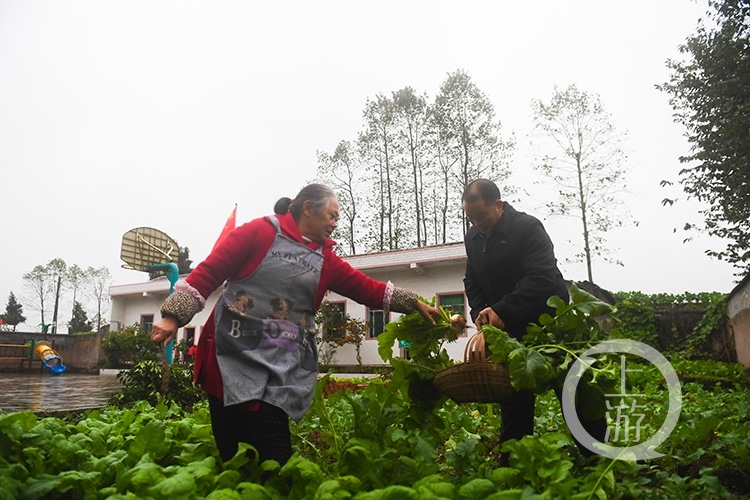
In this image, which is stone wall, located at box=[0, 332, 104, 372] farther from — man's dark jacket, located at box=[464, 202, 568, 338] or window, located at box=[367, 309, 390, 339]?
man's dark jacket, located at box=[464, 202, 568, 338]

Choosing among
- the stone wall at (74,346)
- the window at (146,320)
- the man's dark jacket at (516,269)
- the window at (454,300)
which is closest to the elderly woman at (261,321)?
the man's dark jacket at (516,269)

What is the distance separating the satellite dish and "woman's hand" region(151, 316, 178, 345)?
17.7 metres

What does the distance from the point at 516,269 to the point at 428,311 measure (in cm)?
52

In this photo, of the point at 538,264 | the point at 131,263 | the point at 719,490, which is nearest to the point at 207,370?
the point at 538,264

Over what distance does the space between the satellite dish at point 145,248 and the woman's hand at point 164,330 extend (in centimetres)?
1769

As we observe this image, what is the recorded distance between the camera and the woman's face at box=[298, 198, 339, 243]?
8.60ft

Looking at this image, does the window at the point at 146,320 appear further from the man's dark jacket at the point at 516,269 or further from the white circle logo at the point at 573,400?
the white circle logo at the point at 573,400

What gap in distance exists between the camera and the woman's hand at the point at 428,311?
3012 mm

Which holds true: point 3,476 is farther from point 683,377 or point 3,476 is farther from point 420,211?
point 420,211

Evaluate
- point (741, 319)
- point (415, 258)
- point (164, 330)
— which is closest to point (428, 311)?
point (164, 330)

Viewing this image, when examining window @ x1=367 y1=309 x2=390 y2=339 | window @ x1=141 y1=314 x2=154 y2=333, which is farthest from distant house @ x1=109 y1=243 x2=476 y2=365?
window @ x1=141 y1=314 x2=154 y2=333

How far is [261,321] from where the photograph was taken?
2398 millimetres

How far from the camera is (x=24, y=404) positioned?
25.6 ft

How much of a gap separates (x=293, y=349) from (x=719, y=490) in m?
1.92
